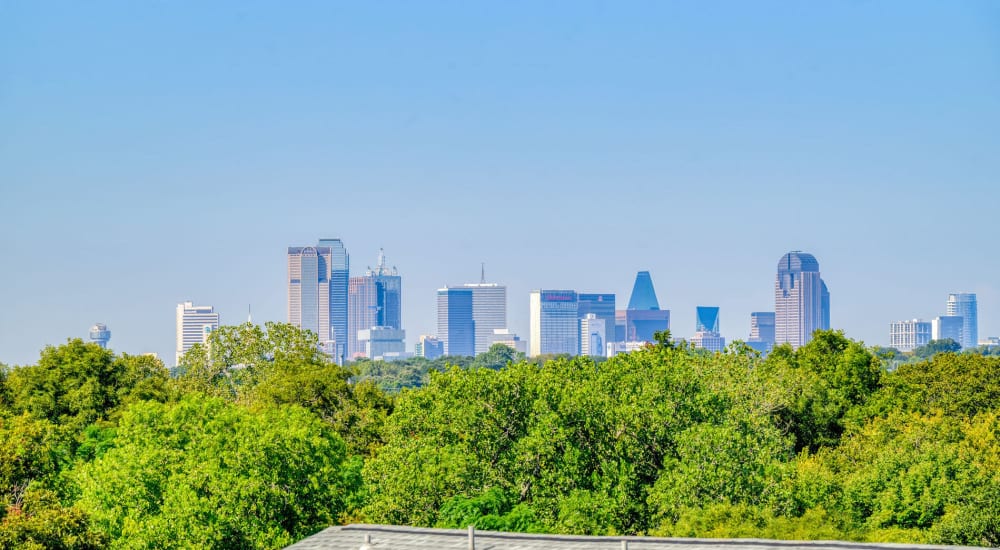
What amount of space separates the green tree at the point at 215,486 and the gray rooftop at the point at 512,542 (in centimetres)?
A: 999

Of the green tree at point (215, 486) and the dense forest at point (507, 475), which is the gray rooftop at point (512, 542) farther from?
the green tree at point (215, 486)

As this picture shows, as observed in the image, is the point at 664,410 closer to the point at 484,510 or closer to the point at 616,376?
the point at 616,376

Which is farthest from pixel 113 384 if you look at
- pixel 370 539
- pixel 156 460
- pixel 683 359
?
pixel 370 539

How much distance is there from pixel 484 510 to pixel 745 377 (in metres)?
23.9

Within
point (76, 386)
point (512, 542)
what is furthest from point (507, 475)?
point (76, 386)

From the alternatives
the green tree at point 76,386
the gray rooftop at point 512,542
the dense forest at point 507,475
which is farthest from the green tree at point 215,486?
the green tree at point 76,386

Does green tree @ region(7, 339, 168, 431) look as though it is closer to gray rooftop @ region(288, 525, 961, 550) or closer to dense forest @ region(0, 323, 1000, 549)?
dense forest @ region(0, 323, 1000, 549)

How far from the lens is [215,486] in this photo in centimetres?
3288

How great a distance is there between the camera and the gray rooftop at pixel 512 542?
20703mm

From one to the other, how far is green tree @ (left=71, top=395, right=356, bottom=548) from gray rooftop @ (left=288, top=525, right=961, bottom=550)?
32.8 ft

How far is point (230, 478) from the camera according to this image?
3309cm

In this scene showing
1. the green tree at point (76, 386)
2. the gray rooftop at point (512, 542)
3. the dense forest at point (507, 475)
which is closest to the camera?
the gray rooftop at point (512, 542)

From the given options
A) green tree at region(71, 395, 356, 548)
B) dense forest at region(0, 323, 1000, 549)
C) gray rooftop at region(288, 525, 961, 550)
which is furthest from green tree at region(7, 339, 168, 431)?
gray rooftop at region(288, 525, 961, 550)

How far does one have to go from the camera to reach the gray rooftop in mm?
20703
